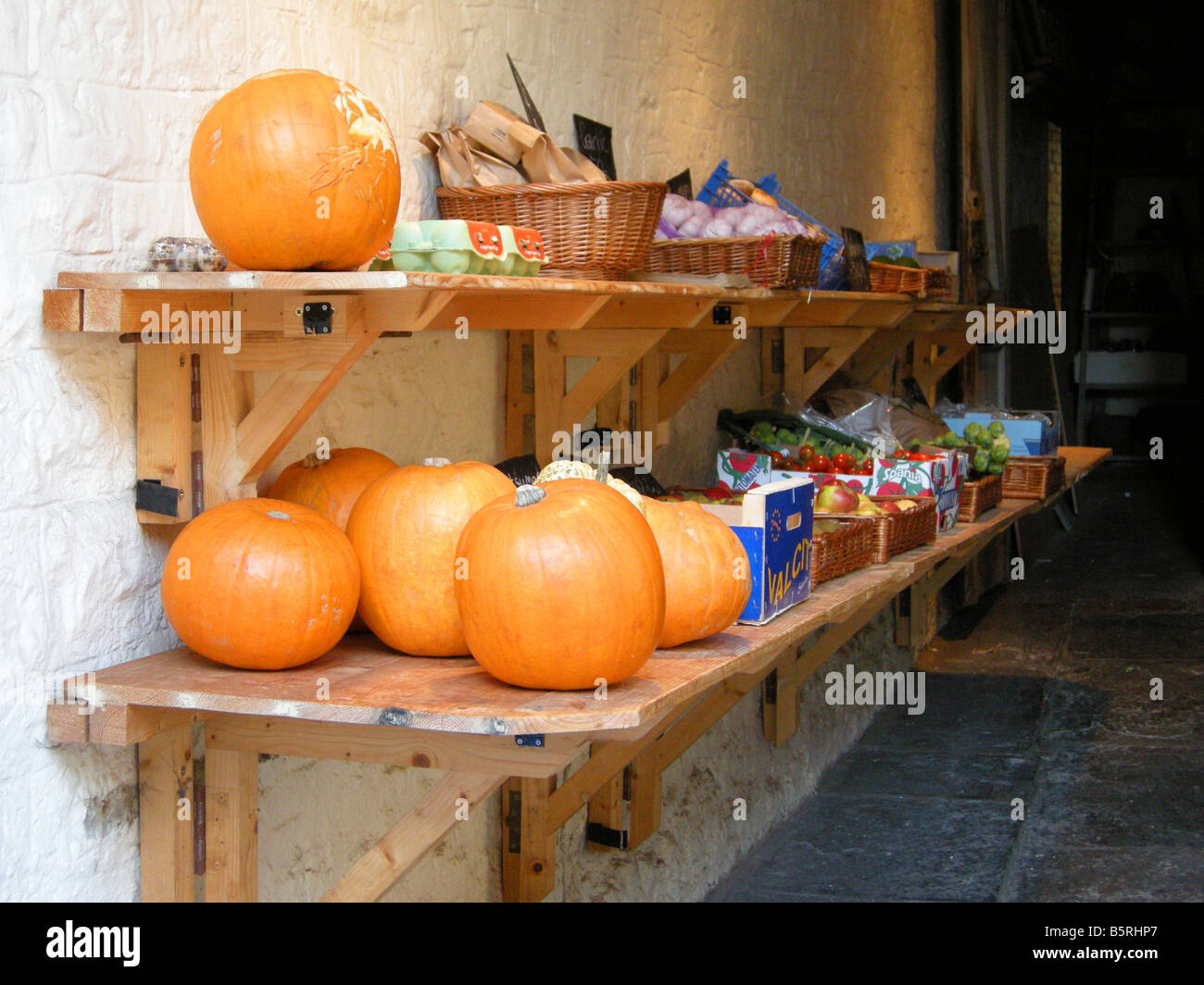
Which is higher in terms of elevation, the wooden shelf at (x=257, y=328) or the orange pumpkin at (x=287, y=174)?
the orange pumpkin at (x=287, y=174)

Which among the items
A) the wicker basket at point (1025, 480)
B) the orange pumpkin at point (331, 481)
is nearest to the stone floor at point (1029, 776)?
the wicker basket at point (1025, 480)

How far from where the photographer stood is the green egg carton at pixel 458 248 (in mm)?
1979

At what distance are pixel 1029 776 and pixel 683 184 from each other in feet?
8.83

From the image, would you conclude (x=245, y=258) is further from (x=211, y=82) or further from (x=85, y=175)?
(x=211, y=82)

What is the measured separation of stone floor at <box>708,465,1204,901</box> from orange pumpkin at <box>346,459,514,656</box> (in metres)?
2.47

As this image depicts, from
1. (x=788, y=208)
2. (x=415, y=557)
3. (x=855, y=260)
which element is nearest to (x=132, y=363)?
(x=415, y=557)

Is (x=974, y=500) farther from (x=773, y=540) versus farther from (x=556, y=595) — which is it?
(x=556, y=595)

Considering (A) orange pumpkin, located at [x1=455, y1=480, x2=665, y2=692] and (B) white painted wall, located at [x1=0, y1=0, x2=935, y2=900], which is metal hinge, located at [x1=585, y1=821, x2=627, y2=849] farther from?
(A) orange pumpkin, located at [x1=455, y1=480, x2=665, y2=692]

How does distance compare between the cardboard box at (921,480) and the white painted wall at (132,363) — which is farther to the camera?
the cardboard box at (921,480)

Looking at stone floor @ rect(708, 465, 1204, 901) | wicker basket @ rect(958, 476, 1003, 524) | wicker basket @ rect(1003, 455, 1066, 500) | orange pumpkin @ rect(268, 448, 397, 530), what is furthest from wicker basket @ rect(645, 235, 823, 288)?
wicker basket @ rect(1003, 455, 1066, 500)

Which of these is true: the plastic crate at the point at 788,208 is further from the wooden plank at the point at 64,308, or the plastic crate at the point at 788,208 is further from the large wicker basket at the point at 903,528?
the wooden plank at the point at 64,308

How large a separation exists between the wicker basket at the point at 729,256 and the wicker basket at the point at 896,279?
1.05 meters

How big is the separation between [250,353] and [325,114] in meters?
0.37

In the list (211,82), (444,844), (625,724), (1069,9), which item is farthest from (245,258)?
(1069,9)
